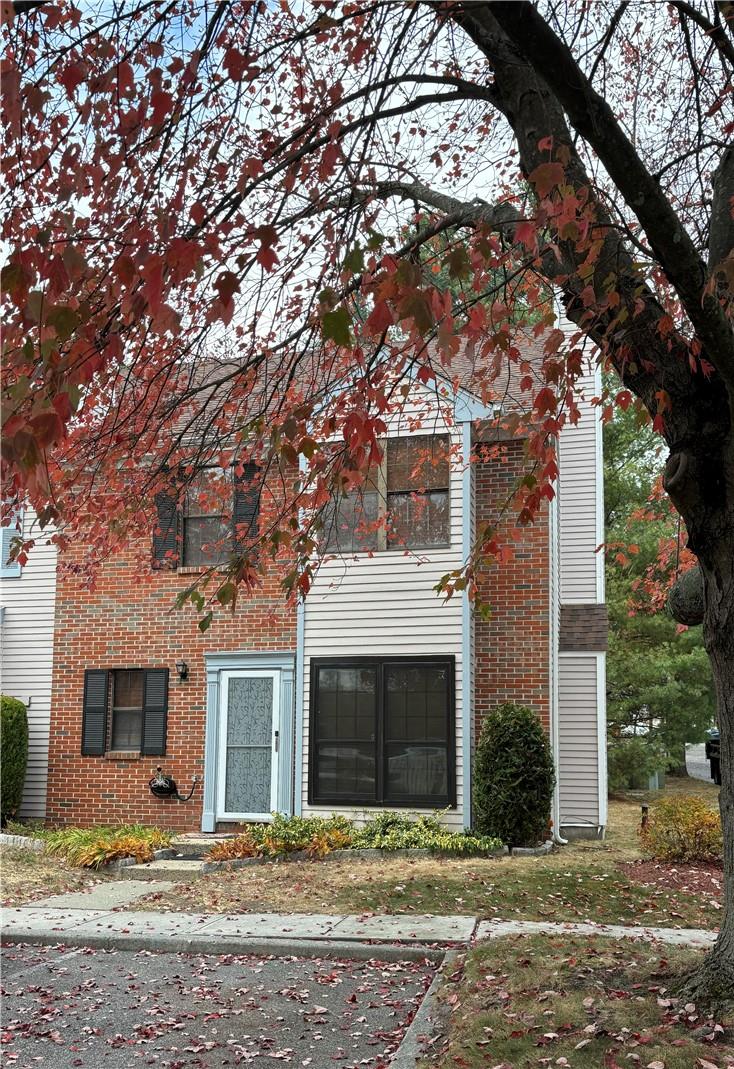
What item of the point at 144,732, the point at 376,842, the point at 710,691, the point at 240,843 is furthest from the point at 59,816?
the point at 710,691

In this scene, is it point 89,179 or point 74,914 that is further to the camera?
point 74,914

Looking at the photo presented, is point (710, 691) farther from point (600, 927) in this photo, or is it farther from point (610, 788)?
point (600, 927)

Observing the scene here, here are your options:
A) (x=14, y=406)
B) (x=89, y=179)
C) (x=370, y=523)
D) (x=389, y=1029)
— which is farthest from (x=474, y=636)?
(x=14, y=406)

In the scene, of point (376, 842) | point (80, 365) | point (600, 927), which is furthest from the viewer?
point (376, 842)

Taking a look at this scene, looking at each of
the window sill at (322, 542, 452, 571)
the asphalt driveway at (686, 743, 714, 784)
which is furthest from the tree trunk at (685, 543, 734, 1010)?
the asphalt driveway at (686, 743, 714, 784)

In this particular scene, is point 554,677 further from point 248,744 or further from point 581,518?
point 248,744

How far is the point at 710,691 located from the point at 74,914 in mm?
15228

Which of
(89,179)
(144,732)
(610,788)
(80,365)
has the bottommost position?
(610,788)

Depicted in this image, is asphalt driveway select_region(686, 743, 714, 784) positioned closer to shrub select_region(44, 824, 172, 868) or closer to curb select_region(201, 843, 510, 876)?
curb select_region(201, 843, 510, 876)

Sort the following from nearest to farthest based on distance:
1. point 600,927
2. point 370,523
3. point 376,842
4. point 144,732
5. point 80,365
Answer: point 80,365, point 600,927, point 376,842, point 370,523, point 144,732

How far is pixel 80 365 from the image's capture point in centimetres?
408

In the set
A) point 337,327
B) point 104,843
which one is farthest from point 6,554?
point 337,327

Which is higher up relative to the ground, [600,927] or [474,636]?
[474,636]

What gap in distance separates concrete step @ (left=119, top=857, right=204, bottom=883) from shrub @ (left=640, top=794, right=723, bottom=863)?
5.27 meters
